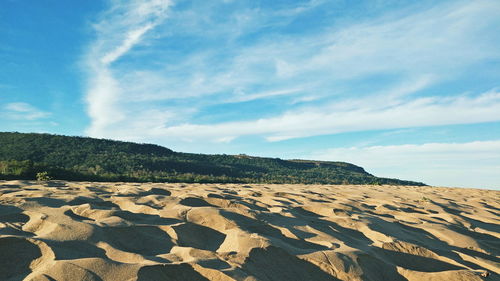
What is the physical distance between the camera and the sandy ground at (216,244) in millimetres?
2027

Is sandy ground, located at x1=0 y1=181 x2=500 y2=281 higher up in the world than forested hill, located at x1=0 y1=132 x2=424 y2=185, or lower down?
lower down

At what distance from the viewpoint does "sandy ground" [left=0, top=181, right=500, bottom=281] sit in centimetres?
203

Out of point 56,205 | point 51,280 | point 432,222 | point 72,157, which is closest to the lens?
point 51,280

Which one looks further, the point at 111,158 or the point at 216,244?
the point at 111,158

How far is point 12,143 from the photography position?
33.3 meters

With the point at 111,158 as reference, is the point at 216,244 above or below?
below

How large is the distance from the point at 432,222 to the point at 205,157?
4292 cm

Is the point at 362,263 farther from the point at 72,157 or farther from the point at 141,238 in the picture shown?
the point at 72,157

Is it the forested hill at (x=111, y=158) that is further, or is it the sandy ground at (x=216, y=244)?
the forested hill at (x=111, y=158)

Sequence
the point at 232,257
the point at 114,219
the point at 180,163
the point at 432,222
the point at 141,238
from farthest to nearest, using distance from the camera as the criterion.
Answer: the point at 180,163
the point at 432,222
the point at 114,219
the point at 141,238
the point at 232,257

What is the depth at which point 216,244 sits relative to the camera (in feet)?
8.87

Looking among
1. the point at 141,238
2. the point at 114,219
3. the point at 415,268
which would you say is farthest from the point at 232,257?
the point at 415,268

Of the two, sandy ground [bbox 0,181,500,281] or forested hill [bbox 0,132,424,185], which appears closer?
sandy ground [bbox 0,181,500,281]

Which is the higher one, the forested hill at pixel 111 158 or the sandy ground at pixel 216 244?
the forested hill at pixel 111 158
